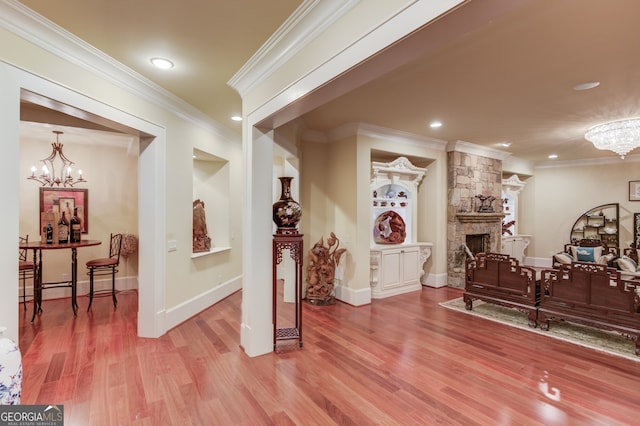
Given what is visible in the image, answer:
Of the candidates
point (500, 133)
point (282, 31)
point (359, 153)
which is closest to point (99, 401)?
point (282, 31)

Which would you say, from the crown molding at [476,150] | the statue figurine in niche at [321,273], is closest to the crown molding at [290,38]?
the statue figurine in niche at [321,273]

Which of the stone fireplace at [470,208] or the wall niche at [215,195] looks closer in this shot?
the wall niche at [215,195]

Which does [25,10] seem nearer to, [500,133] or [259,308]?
[259,308]

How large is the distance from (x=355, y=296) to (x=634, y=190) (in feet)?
23.0

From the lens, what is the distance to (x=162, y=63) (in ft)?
9.03

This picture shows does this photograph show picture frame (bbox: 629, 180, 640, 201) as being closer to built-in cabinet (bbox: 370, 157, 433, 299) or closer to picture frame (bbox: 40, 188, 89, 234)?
built-in cabinet (bbox: 370, 157, 433, 299)

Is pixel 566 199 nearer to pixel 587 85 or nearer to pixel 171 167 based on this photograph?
pixel 587 85

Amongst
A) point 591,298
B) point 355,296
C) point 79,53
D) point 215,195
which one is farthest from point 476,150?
point 79,53

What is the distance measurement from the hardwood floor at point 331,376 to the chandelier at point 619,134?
3.03m

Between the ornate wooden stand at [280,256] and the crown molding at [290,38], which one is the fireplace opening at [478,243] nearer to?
the ornate wooden stand at [280,256]

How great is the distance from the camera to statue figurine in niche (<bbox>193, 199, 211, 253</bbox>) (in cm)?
459

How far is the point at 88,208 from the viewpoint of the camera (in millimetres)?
5324

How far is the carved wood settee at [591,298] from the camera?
10.3ft

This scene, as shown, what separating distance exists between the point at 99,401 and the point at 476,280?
174 inches
